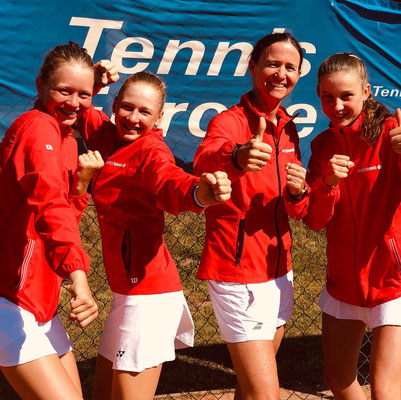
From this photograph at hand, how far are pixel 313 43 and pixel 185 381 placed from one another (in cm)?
367

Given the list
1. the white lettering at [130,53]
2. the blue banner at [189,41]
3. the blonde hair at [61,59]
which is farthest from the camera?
the white lettering at [130,53]

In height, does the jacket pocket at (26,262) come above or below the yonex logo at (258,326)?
above

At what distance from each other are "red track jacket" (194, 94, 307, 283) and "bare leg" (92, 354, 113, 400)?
57 cm

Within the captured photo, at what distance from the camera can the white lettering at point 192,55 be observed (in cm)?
629

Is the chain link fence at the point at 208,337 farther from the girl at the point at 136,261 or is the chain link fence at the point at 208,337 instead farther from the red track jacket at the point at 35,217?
the red track jacket at the point at 35,217

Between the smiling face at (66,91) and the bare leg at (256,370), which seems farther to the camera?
the bare leg at (256,370)

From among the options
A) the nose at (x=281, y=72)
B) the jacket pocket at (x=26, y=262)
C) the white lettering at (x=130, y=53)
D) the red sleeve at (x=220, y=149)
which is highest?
the white lettering at (x=130, y=53)

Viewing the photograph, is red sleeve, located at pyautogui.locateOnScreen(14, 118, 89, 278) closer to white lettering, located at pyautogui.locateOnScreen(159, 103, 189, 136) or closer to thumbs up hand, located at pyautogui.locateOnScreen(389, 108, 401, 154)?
thumbs up hand, located at pyautogui.locateOnScreen(389, 108, 401, 154)

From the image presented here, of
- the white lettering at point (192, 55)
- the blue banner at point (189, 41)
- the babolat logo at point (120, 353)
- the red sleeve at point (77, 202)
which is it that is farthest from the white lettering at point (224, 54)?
the babolat logo at point (120, 353)

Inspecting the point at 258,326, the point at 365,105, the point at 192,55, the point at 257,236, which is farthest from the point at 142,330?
the point at 192,55

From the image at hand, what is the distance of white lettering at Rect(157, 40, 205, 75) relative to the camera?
629 centimetres

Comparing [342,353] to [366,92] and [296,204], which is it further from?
[366,92]

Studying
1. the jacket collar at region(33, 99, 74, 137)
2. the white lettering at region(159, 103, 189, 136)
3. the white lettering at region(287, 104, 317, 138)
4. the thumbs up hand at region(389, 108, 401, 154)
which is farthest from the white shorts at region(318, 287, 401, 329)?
the white lettering at region(287, 104, 317, 138)

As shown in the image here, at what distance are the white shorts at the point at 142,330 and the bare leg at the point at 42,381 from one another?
19.0 inches
